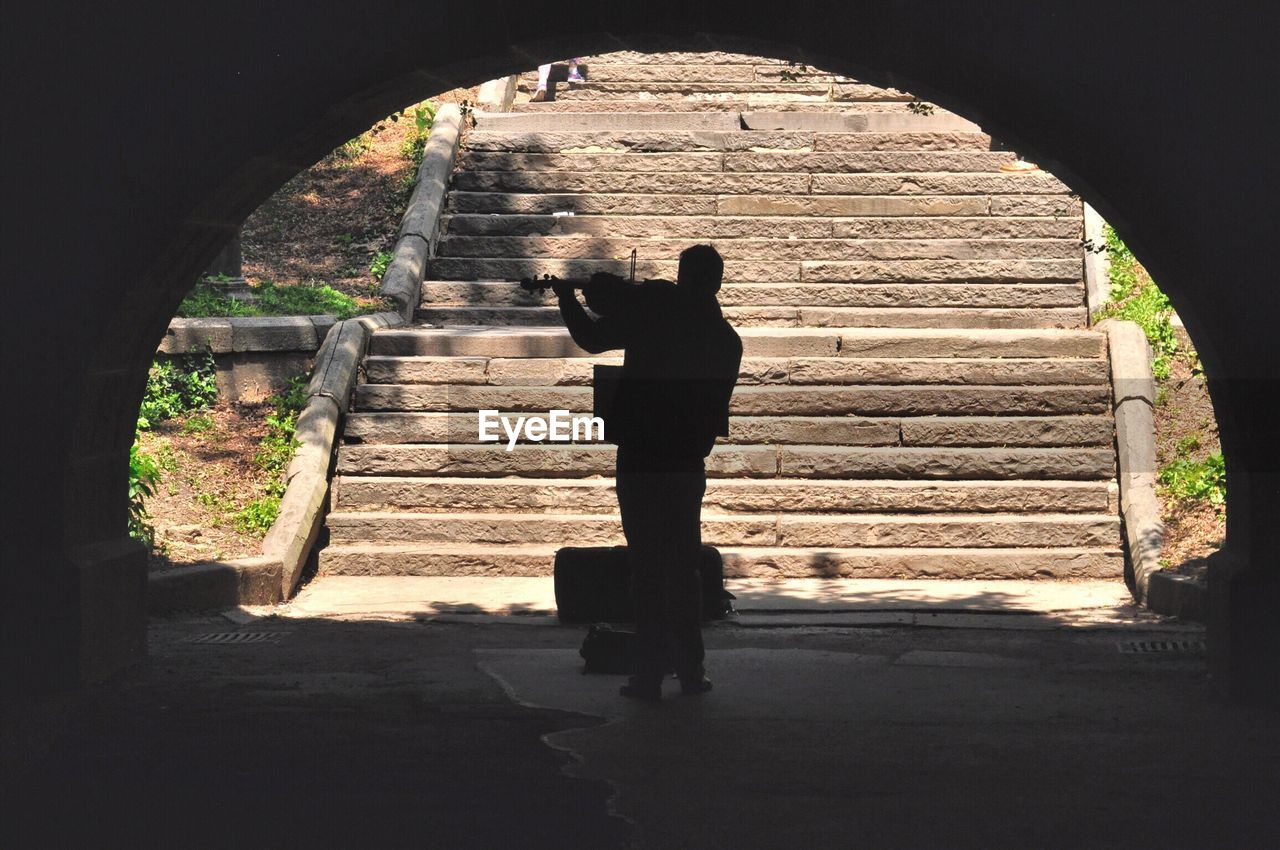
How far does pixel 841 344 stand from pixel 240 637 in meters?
5.41

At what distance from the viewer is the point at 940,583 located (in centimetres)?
1036

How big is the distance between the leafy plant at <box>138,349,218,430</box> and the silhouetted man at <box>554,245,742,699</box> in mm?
6191

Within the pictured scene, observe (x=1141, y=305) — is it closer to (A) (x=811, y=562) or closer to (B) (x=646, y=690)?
(A) (x=811, y=562)

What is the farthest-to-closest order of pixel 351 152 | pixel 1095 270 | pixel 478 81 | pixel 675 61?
pixel 675 61 → pixel 351 152 → pixel 1095 270 → pixel 478 81

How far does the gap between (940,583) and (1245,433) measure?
4075 millimetres

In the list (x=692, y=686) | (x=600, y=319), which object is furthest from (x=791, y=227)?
(x=692, y=686)

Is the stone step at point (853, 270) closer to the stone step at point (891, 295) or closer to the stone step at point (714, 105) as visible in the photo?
the stone step at point (891, 295)

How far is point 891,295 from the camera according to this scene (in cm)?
1348

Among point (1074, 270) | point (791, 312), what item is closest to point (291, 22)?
point (791, 312)

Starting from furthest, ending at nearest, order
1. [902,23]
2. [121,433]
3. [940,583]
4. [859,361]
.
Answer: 1. [859,361]
2. [940,583]
3. [121,433]
4. [902,23]

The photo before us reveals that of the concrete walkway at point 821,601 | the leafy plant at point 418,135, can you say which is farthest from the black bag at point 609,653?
Answer: the leafy plant at point 418,135

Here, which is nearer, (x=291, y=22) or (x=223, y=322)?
(x=291, y=22)

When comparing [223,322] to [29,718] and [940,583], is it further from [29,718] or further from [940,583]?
[29,718]

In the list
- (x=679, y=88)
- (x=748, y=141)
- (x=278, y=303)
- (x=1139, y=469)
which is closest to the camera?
(x=1139, y=469)
